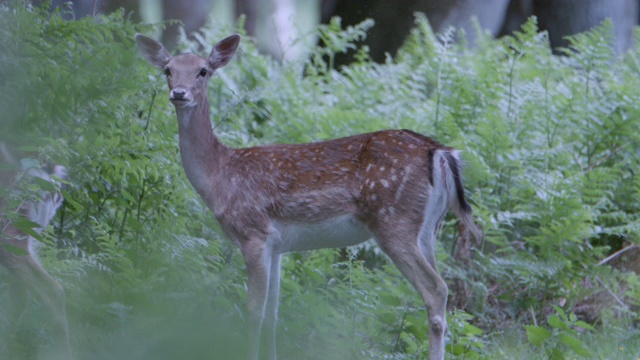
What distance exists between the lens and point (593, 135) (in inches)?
316

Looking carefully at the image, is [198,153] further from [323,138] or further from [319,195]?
[323,138]

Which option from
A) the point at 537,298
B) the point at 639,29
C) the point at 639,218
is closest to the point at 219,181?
the point at 537,298

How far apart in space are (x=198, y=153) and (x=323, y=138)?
2.15 m

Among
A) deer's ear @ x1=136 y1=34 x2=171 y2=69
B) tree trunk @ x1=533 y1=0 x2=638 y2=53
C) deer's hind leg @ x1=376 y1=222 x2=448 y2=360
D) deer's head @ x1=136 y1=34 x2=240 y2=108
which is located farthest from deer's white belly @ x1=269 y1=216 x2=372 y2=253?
tree trunk @ x1=533 y1=0 x2=638 y2=53

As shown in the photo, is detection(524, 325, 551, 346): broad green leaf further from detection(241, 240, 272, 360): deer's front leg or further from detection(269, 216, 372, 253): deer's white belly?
detection(241, 240, 272, 360): deer's front leg

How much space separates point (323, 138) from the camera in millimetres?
7551

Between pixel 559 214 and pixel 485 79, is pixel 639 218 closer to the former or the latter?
pixel 559 214

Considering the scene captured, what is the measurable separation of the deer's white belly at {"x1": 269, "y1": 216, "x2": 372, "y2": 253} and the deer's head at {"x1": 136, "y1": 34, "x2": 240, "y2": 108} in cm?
88

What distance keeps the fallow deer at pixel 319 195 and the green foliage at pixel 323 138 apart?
238mm

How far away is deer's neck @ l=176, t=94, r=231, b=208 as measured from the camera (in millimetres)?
5516

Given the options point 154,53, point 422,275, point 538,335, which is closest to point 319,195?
point 422,275

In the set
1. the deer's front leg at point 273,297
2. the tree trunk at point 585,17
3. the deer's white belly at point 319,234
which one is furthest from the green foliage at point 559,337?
the tree trunk at point 585,17

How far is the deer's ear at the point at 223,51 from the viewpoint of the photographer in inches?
222

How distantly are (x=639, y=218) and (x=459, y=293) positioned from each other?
1.52 meters
